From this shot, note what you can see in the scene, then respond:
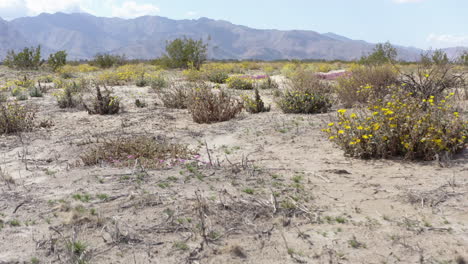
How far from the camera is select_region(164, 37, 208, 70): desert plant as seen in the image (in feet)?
82.2

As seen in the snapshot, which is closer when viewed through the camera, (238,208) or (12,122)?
(238,208)

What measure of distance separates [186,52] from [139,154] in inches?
812

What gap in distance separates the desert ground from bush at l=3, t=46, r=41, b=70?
844 inches

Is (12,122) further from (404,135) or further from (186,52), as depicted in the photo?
(186,52)

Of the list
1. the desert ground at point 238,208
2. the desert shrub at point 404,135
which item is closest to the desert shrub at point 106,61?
the desert ground at point 238,208

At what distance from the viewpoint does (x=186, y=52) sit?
82.4 ft

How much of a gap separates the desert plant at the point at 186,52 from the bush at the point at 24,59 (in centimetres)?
831

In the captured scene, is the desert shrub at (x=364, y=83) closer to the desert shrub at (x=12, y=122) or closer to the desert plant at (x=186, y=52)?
the desert shrub at (x=12, y=122)

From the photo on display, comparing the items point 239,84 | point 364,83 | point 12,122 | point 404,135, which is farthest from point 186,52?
point 404,135

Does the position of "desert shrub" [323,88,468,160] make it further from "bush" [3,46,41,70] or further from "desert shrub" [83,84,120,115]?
"bush" [3,46,41,70]

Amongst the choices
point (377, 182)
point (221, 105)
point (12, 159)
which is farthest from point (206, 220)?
point (221, 105)

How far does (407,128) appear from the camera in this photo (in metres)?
5.04

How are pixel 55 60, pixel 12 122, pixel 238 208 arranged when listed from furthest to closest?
pixel 55 60 < pixel 12 122 < pixel 238 208

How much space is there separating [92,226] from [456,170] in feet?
13.3
